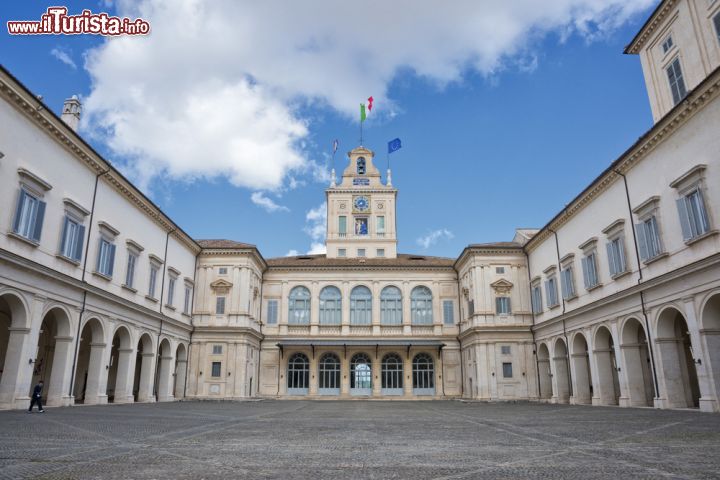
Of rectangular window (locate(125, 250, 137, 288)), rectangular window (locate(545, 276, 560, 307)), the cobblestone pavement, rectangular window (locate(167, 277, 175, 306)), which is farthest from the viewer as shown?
rectangular window (locate(167, 277, 175, 306))

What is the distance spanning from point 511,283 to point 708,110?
71.5 feet

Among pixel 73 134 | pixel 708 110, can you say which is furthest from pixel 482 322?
pixel 73 134

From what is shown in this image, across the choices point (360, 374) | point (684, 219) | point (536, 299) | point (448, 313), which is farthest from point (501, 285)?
point (684, 219)

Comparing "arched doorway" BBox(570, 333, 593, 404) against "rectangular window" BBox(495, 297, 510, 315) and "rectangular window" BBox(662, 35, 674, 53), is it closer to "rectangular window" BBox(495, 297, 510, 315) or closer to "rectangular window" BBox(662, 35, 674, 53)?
"rectangular window" BBox(495, 297, 510, 315)

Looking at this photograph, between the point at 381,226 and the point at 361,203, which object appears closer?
the point at 381,226

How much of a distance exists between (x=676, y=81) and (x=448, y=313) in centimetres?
2445

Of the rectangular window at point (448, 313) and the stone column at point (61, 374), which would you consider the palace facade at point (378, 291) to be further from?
the rectangular window at point (448, 313)

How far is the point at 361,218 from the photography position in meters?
53.3

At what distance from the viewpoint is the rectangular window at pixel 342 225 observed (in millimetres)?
52688

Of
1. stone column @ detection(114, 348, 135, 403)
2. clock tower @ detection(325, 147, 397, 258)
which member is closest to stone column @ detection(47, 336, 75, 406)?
stone column @ detection(114, 348, 135, 403)

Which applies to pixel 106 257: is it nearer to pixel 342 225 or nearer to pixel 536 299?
pixel 536 299

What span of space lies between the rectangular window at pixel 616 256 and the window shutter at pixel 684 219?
15.5 feet

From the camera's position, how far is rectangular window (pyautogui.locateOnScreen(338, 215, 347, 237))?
173 ft

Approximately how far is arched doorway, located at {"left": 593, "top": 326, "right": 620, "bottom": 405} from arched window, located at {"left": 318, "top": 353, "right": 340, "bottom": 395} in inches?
849
